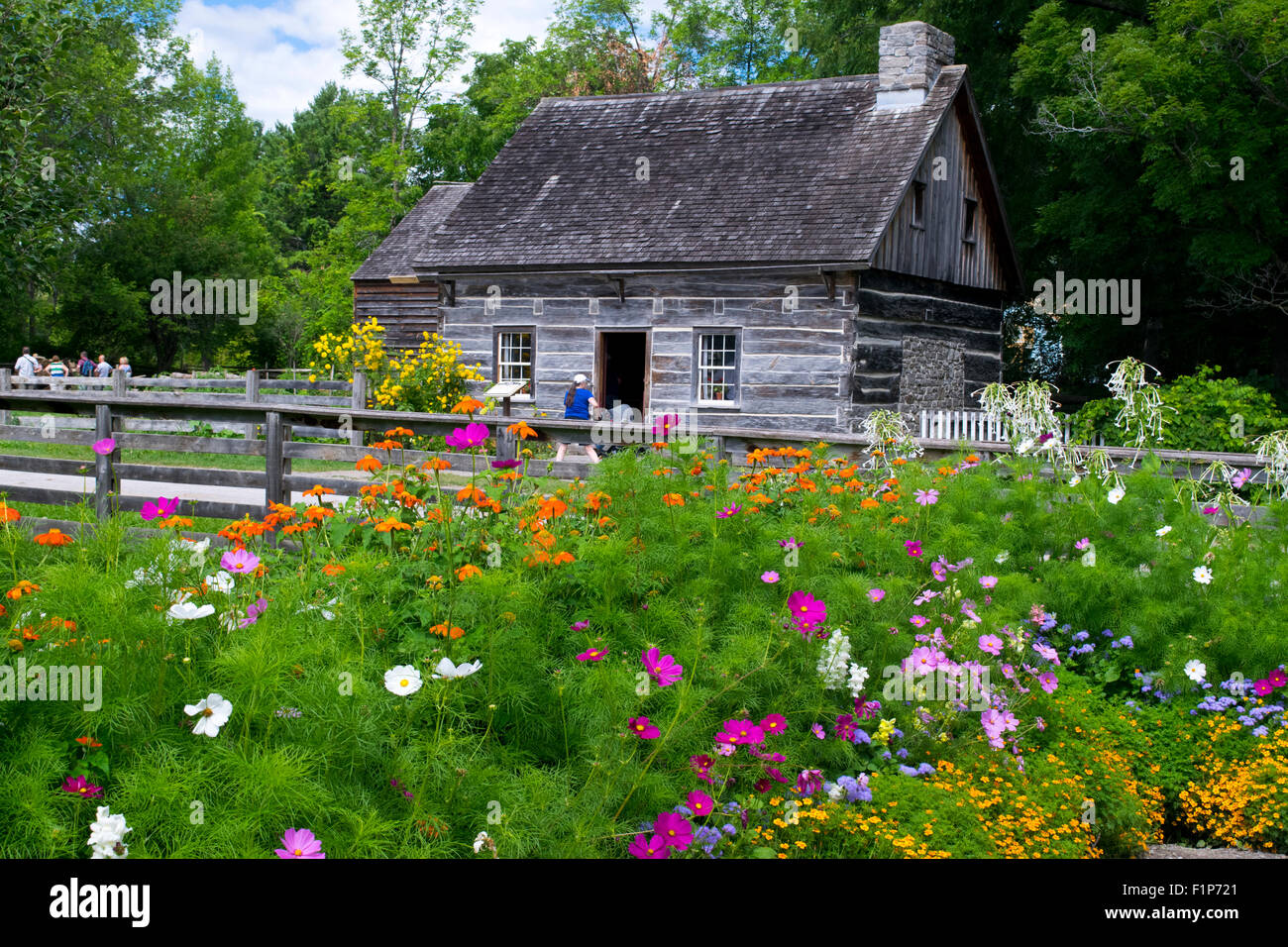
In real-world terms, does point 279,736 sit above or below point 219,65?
below

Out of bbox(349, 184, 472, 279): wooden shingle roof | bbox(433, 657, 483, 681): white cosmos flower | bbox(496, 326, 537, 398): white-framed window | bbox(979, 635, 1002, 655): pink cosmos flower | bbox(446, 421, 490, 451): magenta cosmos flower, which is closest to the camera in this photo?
bbox(433, 657, 483, 681): white cosmos flower

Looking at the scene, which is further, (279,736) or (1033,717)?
(1033,717)

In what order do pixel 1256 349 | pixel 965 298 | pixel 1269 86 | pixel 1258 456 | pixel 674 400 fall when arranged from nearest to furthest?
1. pixel 1258 456
2. pixel 1269 86
3. pixel 674 400
4. pixel 965 298
5. pixel 1256 349

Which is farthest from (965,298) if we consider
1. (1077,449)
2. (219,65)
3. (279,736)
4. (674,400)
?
(219,65)

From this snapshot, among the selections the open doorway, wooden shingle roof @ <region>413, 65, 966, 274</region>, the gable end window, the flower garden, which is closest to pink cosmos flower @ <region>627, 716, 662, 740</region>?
the flower garden

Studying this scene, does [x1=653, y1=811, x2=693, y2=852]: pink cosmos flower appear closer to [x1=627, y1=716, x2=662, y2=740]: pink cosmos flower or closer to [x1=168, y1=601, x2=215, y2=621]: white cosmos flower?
[x1=627, y1=716, x2=662, y2=740]: pink cosmos flower

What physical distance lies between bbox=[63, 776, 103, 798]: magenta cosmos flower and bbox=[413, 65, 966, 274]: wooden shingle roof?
48.0 feet

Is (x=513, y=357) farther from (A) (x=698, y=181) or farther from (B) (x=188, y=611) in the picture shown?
(B) (x=188, y=611)

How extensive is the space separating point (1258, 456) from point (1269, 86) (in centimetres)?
1293

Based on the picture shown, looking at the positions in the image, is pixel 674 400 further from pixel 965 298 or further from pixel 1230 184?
pixel 1230 184

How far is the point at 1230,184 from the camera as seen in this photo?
1812 centimetres

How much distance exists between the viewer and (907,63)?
61.4ft

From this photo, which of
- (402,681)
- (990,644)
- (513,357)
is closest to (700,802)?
(402,681)

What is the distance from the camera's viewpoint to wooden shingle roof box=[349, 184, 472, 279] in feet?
98.3
